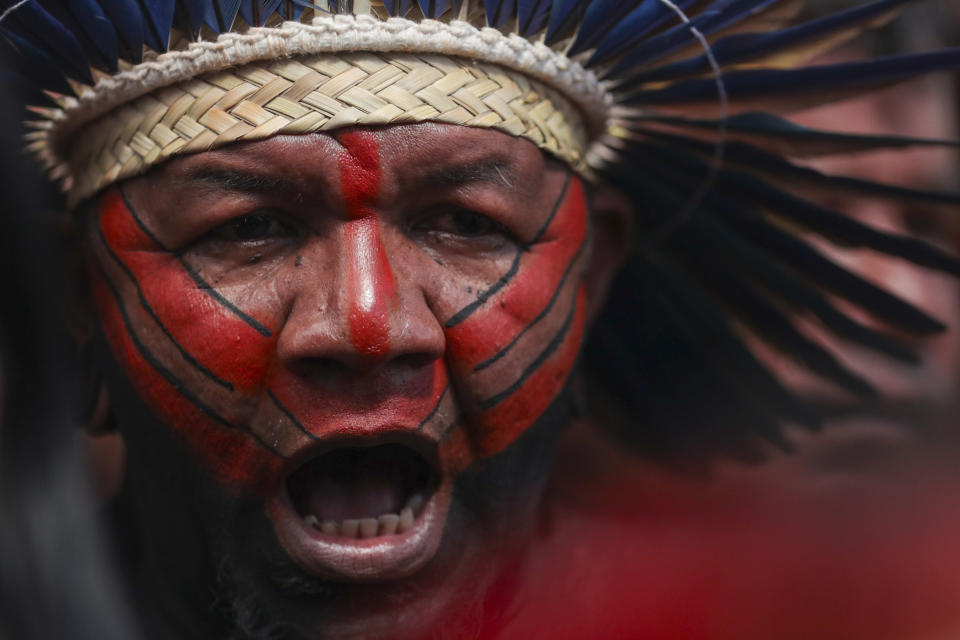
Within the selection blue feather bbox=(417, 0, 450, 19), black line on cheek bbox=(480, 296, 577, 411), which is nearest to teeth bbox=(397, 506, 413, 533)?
black line on cheek bbox=(480, 296, 577, 411)

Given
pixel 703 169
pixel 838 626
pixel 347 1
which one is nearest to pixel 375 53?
pixel 347 1

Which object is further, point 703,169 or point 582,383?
point 582,383

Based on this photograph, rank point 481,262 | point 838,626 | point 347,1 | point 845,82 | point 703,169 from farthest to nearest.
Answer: point 703,169 < point 845,82 < point 481,262 < point 347,1 < point 838,626

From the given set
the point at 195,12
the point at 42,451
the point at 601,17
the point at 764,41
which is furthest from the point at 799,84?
the point at 42,451

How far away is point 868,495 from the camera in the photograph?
1389 mm

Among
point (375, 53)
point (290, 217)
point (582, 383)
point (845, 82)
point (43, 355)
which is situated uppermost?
point (845, 82)

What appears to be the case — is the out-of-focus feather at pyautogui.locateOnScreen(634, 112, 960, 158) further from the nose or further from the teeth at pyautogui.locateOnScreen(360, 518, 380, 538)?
the teeth at pyautogui.locateOnScreen(360, 518, 380, 538)

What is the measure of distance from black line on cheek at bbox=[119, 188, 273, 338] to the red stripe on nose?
0.18 metres

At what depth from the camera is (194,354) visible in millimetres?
1676

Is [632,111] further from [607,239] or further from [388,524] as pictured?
Result: [388,524]

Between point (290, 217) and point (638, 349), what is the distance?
1177 millimetres

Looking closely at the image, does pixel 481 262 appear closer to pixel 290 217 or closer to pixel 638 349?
pixel 290 217

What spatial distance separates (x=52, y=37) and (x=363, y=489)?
97cm

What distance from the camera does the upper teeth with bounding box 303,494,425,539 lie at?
5.55ft
